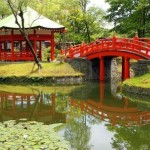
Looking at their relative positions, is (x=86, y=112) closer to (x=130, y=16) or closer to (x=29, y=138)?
(x=29, y=138)

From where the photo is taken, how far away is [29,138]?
40.7ft

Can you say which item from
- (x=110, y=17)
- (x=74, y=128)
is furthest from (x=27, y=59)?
(x=74, y=128)

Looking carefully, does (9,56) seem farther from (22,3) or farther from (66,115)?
(66,115)

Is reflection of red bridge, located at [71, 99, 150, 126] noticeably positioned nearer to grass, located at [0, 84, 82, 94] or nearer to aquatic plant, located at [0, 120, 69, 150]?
aquatic plant, located at [0, 120, 69, 150]

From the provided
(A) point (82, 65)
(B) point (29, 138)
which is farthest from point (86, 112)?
(A) point (82, 65)

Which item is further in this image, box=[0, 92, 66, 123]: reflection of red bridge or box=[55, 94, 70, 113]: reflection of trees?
box=[55, 94, 70, 113]: reflection of trees

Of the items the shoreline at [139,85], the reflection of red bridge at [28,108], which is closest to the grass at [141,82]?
the shoreline at [139,85]

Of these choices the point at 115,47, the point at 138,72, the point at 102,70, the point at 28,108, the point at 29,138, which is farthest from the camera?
the point at 102,70

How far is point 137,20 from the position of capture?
39.7 m

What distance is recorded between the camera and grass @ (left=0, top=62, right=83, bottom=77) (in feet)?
105

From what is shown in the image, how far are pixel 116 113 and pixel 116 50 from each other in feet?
40.0

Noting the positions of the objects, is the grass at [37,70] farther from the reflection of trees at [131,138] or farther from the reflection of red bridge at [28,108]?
the reflection of trees at [131,138]

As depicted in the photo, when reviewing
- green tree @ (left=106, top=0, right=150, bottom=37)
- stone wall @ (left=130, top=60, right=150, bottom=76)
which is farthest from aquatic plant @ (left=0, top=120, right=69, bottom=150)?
green tree @ (left=106, top=0, right=150, bottom=37)

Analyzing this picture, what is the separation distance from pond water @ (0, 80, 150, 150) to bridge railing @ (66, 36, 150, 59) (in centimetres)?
345
